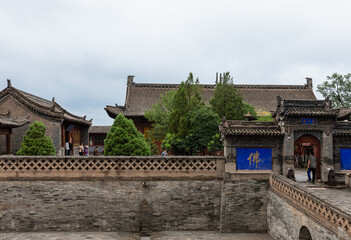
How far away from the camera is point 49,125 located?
21.0m

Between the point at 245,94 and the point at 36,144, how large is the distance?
81.2 feet

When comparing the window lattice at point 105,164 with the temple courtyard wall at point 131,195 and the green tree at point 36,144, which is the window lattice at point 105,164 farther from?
the green tree at point 36,144

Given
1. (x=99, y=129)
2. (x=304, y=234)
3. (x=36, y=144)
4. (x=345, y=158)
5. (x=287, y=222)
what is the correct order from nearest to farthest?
(x=304, y=234), (x=287, y=222), (x=345, y=158), (x=36, y=144), (x=99, y=129)

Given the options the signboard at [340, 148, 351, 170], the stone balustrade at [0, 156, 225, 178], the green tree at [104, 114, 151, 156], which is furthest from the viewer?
the green tree at [104, 114, 151, 156]

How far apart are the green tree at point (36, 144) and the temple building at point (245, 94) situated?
14.5 m

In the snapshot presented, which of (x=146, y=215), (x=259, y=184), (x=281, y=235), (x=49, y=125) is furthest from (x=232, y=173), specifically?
(x=49, y=125)

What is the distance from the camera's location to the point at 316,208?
806 cm

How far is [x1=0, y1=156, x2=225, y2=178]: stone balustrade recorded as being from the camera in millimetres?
12594

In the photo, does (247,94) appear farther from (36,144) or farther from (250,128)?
(36,144)

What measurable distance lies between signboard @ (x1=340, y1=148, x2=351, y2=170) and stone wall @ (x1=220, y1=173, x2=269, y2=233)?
3.53m

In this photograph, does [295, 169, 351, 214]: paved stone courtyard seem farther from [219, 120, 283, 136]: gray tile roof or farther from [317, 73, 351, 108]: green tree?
[317, 73, 351, 108]: green tree

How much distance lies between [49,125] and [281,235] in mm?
16446

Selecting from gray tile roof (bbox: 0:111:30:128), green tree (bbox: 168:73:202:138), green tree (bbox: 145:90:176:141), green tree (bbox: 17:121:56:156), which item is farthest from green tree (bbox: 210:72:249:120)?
gray tile roof (bbox: 0:111:30:128)

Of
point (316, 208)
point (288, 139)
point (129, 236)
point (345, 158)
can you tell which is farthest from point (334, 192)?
point (129, 236)
